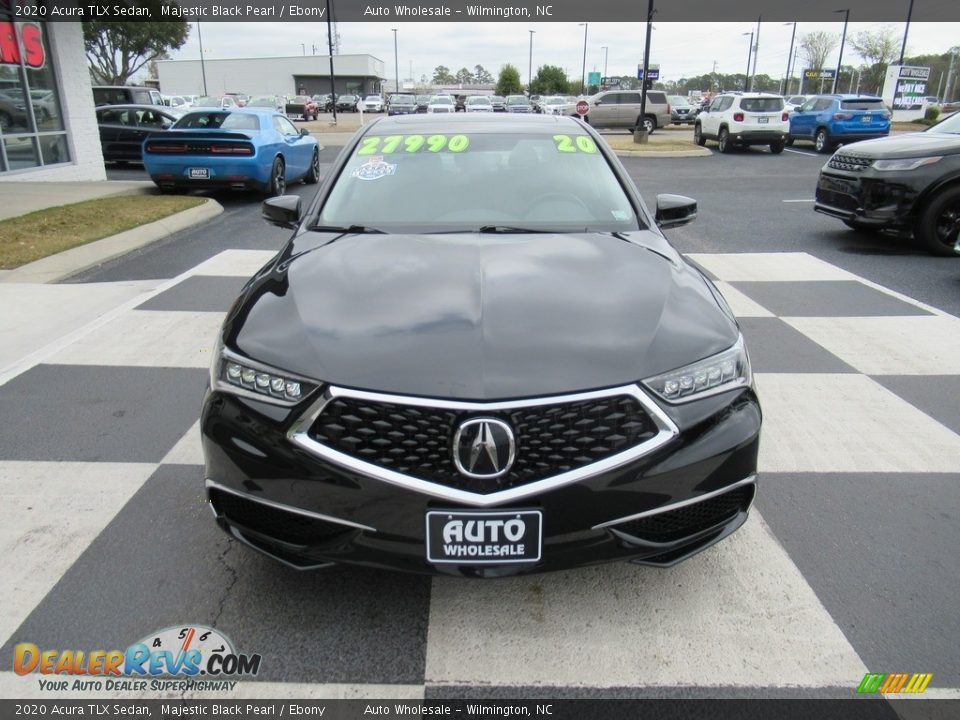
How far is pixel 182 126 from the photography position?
11.9 m

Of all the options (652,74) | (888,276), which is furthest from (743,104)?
(888,276)

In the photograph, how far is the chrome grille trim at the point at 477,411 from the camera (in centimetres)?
201

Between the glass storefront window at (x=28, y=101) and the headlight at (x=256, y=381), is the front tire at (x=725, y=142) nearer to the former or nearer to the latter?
the glass storefront window at (x=28, y=101)

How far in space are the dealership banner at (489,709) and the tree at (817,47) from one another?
8615 cm

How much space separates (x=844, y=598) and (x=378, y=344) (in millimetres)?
1831

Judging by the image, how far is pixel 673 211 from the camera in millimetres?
3918

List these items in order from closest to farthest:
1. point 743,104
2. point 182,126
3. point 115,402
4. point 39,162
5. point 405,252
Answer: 1. point 405,252
2. point 115,402
3. point 182,126
4. point 39,162
5. point 743,104

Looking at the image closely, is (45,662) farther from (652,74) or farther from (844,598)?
(652,74)

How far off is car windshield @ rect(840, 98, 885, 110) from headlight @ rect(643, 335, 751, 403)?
23.1 metres

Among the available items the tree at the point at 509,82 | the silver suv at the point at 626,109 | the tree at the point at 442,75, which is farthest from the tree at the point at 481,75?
the silver suv at the point at 626,109

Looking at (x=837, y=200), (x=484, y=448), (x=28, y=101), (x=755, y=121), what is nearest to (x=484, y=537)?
(x=484, y=448)

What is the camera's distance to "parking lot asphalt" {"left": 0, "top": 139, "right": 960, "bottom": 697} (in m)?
2.20

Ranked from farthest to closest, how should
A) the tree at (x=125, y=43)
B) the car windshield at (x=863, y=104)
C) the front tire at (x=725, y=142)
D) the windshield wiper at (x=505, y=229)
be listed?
1. the tree at (x=125, y=43)
2. the front tire at (x=725, y=142)
3. the car windshield at (x=863, y=104)
4. the windshield wiper at (x=505, y=229)

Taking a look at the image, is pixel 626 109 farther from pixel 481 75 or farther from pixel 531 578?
pixel 481 75
